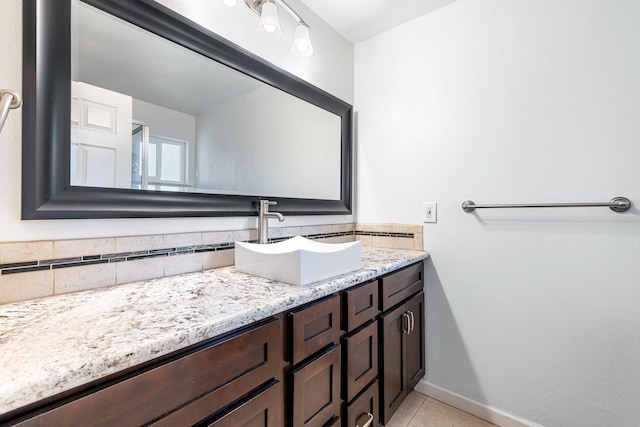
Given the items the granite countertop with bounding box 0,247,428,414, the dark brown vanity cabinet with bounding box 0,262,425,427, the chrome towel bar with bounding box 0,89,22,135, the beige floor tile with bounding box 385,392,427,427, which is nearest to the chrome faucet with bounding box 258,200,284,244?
the granite countertop with bounding box 0,247,428,414

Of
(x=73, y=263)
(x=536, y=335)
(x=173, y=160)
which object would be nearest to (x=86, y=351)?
(x=73, y=263)

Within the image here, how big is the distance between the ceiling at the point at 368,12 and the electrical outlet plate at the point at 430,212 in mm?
1153

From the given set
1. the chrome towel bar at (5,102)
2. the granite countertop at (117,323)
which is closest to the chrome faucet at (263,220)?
the granite countertop at (117,323)

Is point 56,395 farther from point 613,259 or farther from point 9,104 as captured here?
point 613,259

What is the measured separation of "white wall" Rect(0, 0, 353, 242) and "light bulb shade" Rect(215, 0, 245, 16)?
0.09 feet

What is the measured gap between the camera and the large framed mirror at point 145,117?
80 cm

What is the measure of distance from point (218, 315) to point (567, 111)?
65.8 inches

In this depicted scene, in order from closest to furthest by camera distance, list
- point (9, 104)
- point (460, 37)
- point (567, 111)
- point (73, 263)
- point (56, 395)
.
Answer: point (56, 395)
point (9, 104)
point (73, 263)
point (567, 111)
point (460, 37)

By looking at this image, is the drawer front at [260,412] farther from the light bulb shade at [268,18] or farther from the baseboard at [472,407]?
the light bulb shade at [268,18]

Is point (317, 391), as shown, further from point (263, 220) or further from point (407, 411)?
point (407, 411)

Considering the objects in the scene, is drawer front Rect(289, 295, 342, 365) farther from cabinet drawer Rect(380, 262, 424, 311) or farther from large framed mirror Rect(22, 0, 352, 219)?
large framed mirror Rect(22, 0, 352, 219)

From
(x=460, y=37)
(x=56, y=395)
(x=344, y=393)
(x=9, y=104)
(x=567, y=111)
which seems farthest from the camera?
(x=460, y=37)

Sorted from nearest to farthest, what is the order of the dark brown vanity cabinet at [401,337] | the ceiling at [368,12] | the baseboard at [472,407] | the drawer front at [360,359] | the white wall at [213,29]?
the white wall at [213,29], the drawer front at [360,359], the dark brown vanity cabinet at [401,337], the baseboard at [472,407], the ceiling at [368,12]

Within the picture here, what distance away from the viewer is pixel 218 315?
67 cm
